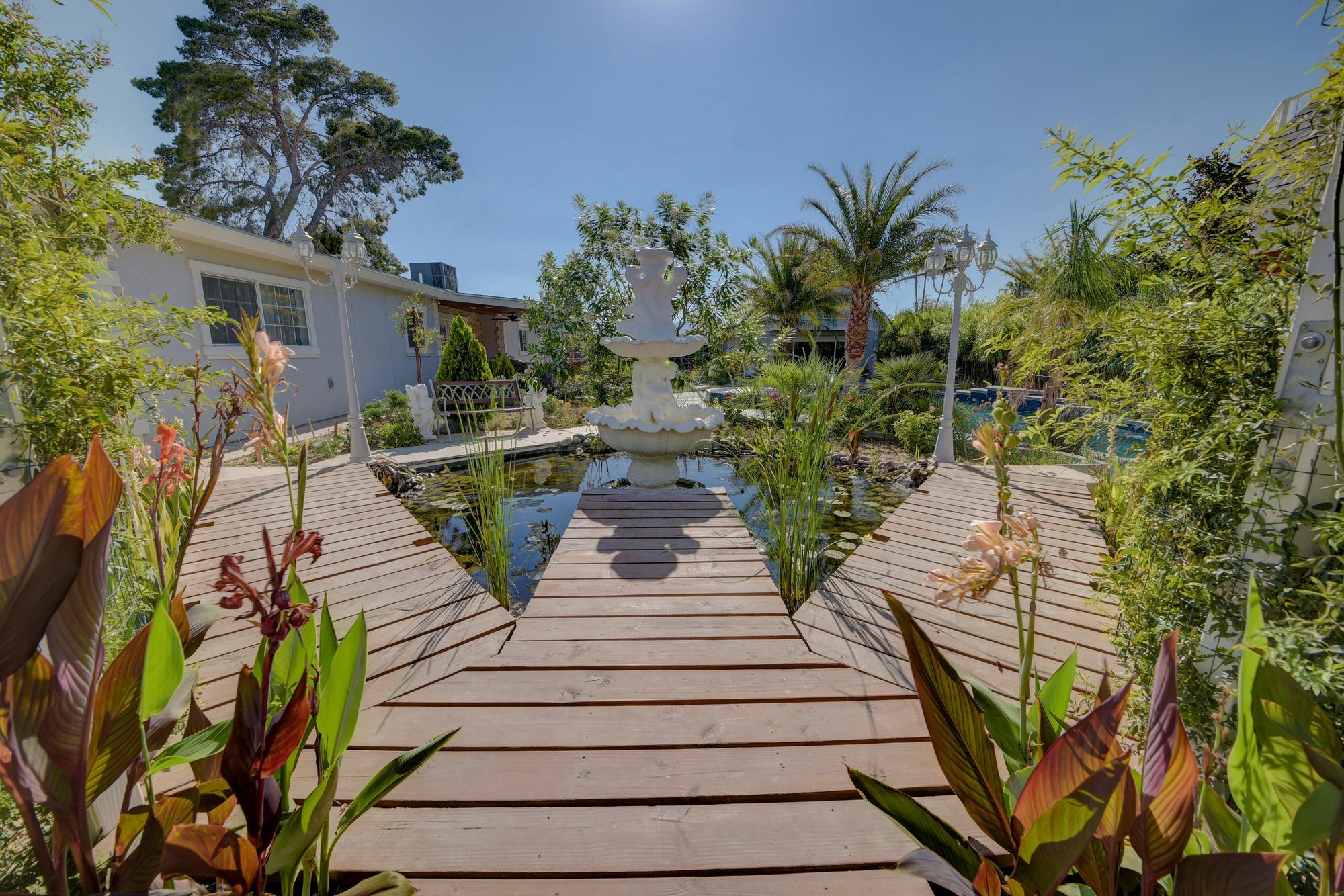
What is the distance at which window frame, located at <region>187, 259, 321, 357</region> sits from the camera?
21.4 feet

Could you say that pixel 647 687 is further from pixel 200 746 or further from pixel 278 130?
pixel 278 130

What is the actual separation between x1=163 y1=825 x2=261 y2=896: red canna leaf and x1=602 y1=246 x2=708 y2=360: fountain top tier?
3785mm

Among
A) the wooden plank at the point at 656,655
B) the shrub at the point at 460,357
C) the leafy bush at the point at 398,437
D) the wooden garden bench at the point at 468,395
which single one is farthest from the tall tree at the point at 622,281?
the wooden plank at the point at 656,655

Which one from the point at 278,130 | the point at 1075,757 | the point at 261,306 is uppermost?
the point at 278,130

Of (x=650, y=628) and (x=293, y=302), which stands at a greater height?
(x=293, y=302)

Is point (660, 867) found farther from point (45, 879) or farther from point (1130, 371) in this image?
point (1130, 371)

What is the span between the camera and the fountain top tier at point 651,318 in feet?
14.0

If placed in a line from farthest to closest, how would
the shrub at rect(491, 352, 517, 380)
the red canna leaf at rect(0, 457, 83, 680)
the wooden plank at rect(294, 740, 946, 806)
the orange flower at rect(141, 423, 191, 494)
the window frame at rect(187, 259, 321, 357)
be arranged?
the shrub at rect(491, 352, 517, 380) → the window frame at rect(187, 259, 321, 357) → the wooden plank at rect(294, 740, 946, 806) → the orange flower at rect(141, 423, 191, 494) → the red canna leaf at rect(0, 457, 83, 680)

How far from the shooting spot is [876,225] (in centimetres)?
955

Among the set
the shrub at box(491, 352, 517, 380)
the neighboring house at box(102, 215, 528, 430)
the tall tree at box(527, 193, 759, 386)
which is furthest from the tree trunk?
the neighboring house at box(102, 215, 528, 430)

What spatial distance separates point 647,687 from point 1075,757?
130cm

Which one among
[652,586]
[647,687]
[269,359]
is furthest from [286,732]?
[652,586]

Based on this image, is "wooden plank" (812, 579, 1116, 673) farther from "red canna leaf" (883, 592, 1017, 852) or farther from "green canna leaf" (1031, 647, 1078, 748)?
"red canna leaf" (883, 592, 1017, 852)

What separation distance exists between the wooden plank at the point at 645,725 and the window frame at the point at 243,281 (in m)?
6.04
